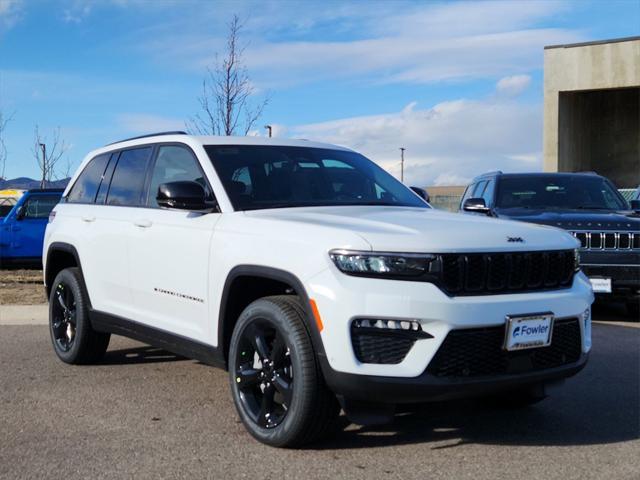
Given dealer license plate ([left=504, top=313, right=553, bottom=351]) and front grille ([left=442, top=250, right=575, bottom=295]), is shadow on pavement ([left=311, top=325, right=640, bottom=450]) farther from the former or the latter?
front grille ([left=442, top=250, right=575, bottom=295])

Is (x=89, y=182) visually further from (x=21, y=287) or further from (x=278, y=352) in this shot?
(x=21, y=287)

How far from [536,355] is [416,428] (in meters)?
0.99

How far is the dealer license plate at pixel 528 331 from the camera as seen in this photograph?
427 centimetres

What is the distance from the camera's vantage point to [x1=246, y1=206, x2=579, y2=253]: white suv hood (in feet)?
13.7

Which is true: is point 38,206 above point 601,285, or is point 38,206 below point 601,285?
above

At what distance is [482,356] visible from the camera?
4254mm

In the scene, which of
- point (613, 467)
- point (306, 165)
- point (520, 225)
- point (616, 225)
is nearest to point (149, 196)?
point (306, 165)

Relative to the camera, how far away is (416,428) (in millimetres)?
5055

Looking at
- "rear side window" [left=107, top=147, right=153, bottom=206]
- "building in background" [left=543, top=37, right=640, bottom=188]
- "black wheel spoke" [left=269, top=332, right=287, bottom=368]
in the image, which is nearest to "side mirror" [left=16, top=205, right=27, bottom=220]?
"rear side window" [left=107, top=147, right=153, bottom=206]

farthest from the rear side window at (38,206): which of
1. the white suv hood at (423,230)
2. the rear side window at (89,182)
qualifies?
the white suv hood at (423,230)

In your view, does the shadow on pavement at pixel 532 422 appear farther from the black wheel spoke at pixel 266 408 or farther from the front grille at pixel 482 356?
the front grille at pixel 482 356

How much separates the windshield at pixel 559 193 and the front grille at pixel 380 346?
6.79 m

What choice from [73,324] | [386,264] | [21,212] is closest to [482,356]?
[386,264]

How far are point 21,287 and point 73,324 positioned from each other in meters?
7.50
